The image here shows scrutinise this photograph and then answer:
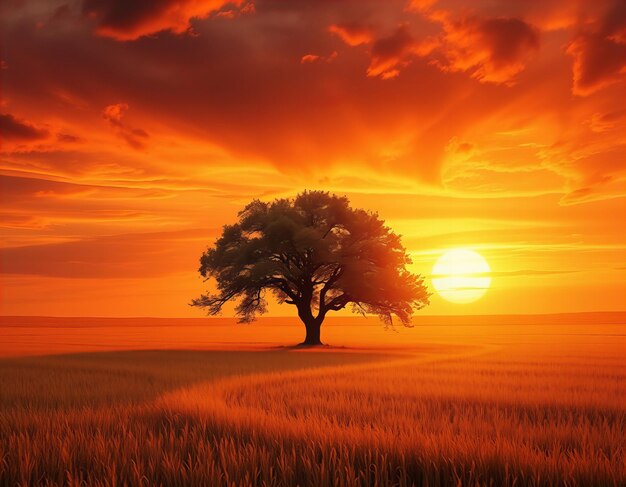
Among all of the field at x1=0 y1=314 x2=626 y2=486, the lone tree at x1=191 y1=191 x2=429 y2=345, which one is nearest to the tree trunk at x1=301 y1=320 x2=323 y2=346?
the lone tree at x1=191 y1=191 x2=429 y2=345

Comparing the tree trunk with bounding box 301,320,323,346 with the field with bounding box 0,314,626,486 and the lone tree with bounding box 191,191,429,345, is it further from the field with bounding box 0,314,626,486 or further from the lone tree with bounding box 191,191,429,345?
the field with bounding box 0,314,626,486

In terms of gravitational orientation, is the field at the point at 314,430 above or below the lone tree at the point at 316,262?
below

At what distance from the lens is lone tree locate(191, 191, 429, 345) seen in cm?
4353

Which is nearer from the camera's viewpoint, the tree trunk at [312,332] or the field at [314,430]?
the field at [314,430]

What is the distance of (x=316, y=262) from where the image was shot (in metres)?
44.1

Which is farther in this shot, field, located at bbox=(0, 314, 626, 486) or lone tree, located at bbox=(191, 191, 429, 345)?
lone tree, located at bbox=(191, 191, 429, 345)

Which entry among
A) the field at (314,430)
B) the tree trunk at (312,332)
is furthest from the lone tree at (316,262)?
the field at (314,430)

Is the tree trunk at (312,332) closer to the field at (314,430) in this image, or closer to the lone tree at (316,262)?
the lone tree at (316,262)

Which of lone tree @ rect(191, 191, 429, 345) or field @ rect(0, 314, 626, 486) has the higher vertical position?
lone tree @ rect(191, 191, 429, 345)

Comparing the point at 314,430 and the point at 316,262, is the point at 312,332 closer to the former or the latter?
the point at 316,262

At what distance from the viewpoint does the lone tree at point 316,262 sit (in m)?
43.5

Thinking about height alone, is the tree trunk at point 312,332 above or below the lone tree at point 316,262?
below

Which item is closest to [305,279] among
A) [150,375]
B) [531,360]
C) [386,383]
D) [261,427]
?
[531,360]

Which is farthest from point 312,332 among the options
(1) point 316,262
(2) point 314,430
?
(2) point 314,430
